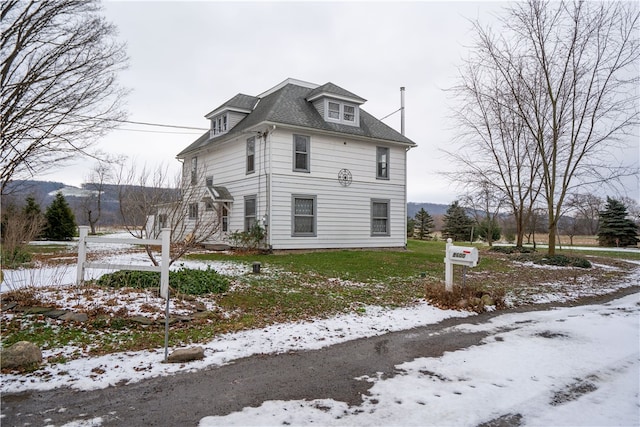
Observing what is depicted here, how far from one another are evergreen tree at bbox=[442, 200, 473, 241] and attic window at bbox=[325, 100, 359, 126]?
26.0 meters

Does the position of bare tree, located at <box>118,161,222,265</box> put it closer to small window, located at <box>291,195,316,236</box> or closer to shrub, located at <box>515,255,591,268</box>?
small window, located at <box>291,195,316,236</box>

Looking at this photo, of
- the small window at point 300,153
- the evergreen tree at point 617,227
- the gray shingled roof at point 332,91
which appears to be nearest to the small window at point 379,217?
the small window at point 300,153

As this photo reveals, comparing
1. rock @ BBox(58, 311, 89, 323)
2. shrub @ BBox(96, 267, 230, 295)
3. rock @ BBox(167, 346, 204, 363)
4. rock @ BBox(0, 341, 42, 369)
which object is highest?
shrub @ BBox(96, 267, 230, 295)

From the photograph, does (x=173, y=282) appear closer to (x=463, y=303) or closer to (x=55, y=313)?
(x=55, y=313)

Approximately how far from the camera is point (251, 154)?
51.5ft

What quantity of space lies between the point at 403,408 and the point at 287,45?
1265 cm

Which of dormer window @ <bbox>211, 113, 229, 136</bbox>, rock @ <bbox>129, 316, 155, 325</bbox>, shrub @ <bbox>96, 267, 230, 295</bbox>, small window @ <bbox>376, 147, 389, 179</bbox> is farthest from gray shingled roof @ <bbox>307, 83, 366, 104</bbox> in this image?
rock @ <bbox>129, 316, 155, 325</bbox>

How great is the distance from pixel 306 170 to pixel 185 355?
461 inches

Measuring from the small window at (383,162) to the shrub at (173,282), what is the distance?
38.7 feet

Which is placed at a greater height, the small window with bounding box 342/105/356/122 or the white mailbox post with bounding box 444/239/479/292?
the small window with bounding box 342/105/356/122

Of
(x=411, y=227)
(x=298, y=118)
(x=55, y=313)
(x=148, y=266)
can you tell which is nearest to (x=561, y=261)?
(x=298, y=118)

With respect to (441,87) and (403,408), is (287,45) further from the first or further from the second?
(403,408)

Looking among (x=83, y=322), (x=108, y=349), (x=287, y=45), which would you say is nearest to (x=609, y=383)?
(x=108, y=349)

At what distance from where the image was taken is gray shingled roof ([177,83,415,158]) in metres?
15.2
